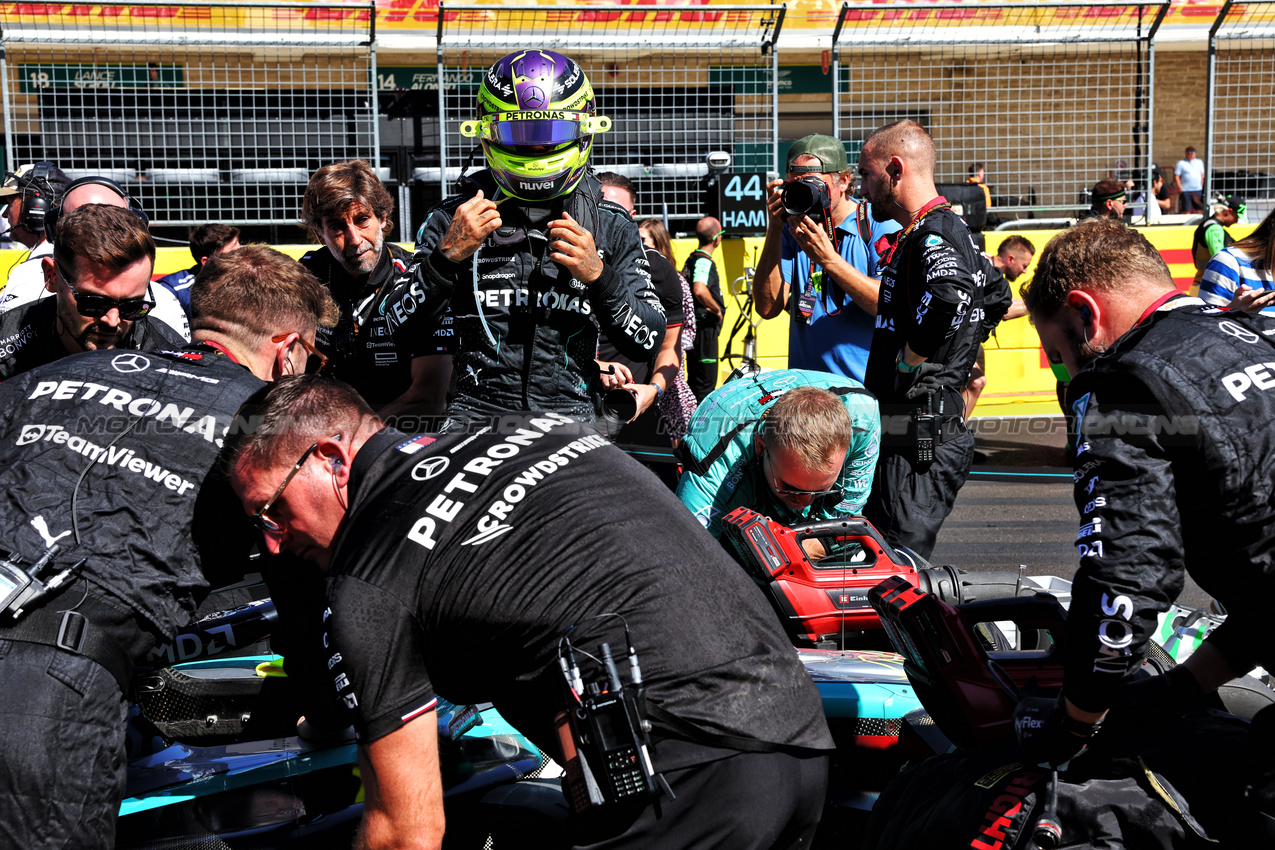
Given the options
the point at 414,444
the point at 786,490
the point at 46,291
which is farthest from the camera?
the point at 46,291

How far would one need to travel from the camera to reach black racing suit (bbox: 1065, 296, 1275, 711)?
2109mm

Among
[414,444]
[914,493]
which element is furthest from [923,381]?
[414,444]

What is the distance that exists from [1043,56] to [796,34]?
103 inches

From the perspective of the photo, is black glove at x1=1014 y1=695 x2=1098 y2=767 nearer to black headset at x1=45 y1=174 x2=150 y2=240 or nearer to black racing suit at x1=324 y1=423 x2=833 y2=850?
black racing suit at x1=324 y1=423 x2=833 y2=850

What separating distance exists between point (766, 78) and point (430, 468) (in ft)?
23.7

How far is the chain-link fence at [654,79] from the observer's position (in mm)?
8328

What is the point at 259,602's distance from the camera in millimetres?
3230

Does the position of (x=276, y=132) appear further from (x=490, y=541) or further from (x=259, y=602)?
(x=490, y=541)

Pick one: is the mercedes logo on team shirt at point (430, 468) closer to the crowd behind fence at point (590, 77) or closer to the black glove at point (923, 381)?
the black glove at point (923, 381)

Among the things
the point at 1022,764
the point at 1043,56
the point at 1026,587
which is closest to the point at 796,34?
the point at 1043,56

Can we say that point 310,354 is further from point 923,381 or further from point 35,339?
point 923,381

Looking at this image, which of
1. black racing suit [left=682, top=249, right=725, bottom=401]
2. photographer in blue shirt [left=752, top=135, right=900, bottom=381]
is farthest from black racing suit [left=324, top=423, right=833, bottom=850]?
black racing suit [left=682, top=249, right=725, bottom=401]

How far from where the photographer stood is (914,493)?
4.22m

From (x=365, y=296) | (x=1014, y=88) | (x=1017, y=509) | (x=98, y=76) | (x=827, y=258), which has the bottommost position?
(x=1017, y=509)
